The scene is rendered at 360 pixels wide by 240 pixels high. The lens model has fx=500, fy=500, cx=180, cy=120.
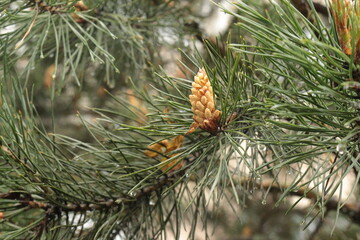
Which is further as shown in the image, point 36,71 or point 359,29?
point 36,71

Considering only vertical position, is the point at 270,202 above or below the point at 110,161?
below

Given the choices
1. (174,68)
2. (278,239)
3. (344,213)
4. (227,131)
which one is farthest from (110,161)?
(278,239)

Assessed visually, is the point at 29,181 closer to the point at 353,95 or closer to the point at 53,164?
the point at 53,164

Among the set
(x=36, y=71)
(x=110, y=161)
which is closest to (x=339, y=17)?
(x=110, y=161)

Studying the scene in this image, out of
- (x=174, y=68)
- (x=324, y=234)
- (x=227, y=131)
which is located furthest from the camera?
(x=174, y=68)

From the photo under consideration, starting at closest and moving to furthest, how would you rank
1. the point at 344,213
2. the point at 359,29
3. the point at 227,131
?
the point at 359,29 → the point at 227,131 → the point at 344,213

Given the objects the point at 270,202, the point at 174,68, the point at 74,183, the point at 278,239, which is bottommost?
the point at 278,239
